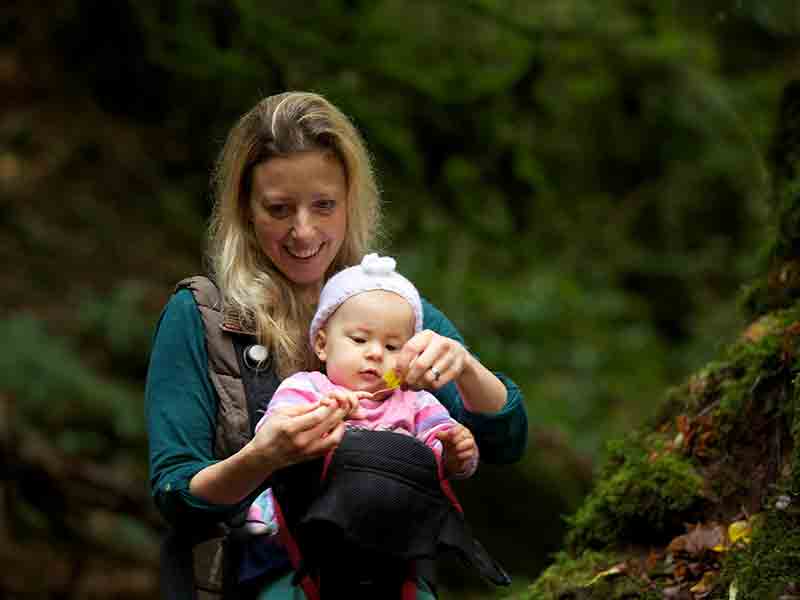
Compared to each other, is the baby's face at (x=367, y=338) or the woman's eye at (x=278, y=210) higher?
the woman's eye at (x=278, y=210)

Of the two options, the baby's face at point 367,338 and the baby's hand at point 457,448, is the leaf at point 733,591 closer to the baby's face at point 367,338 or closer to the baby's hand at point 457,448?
the baby's hand at point 457,448

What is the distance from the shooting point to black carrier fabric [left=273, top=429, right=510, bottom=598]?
2.51m

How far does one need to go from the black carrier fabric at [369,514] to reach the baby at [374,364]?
0.31 ft

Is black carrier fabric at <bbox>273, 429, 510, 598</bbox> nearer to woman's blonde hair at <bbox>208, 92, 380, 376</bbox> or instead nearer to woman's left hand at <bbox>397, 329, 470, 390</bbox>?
woman's left hand at <bbox>397, 329, 470, 390</bbox>

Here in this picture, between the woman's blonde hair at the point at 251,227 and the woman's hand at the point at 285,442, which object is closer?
the woman's hand at the point at 285,442

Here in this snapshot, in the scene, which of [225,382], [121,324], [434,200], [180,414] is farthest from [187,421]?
[434,200]

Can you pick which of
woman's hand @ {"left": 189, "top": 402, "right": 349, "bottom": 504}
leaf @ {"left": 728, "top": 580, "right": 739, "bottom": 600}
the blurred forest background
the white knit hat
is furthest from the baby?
the blurred forest background

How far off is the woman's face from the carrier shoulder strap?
0.24m

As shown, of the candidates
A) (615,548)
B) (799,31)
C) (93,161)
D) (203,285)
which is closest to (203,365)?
(203,285)

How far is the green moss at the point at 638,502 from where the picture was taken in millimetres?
3418

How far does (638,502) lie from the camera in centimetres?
350

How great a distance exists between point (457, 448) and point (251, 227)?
914mm

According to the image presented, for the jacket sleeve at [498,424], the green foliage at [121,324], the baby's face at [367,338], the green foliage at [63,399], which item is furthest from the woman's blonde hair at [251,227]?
the green foliage at [121,324]

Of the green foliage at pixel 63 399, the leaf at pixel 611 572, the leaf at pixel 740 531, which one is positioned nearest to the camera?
the leaf at pixel 740 531
